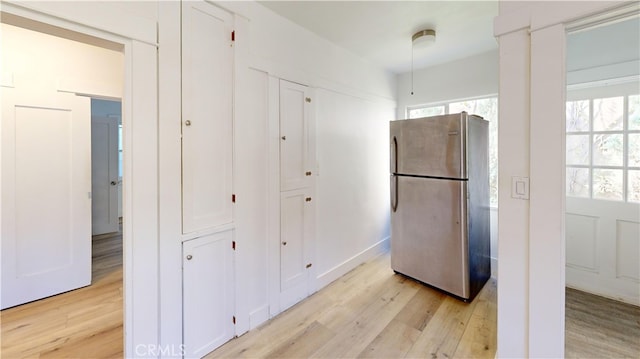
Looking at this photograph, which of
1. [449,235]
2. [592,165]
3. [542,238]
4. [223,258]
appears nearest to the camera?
[542,238]

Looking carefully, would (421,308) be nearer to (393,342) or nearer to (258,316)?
(393,342)

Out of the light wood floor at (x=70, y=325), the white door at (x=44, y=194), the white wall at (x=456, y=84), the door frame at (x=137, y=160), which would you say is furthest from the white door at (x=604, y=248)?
the white door at (x=44, y=194)

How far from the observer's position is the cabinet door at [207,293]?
5.55 feet

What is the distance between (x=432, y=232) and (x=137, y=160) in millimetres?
2522

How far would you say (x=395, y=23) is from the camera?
238cm

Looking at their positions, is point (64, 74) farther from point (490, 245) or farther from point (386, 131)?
point (490, 245)

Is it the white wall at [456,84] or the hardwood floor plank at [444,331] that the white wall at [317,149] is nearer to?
the white wall at [456,84]

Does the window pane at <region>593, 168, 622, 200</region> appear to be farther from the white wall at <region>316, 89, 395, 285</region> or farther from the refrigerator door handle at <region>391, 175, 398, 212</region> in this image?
the white wall at <region>316, 89, 395, 285</region>

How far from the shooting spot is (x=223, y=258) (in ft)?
6.15

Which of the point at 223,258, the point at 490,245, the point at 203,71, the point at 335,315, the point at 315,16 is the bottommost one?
the point at 335,315

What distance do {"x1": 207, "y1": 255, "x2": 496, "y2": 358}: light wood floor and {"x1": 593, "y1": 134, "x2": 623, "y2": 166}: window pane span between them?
57.6 inches

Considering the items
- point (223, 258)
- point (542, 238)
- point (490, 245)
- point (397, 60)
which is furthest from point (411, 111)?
point (223, 258)

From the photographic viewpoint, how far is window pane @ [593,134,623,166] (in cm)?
189

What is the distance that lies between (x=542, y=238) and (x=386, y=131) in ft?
8.51
